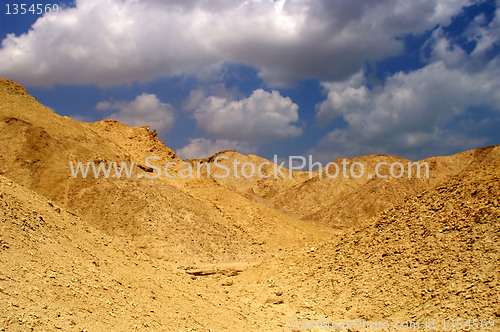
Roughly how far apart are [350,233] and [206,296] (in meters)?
5.32

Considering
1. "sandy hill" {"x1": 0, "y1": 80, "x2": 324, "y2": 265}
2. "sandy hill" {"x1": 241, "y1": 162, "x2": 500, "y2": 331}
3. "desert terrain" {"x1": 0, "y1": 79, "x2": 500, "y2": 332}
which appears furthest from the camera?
"sandy hill" {"x1": 0, "y1": 80, "x2": 324, "y2": 265}

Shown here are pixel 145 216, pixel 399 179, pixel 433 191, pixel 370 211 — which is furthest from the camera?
pixel 399 179

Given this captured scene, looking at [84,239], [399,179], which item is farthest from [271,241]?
[399,179]

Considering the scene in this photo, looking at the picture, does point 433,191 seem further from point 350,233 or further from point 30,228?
point 30,228

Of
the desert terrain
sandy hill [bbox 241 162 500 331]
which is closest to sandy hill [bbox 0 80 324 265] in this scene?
the desert terrain

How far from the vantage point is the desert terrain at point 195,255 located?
7707mm

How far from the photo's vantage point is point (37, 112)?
823 inches

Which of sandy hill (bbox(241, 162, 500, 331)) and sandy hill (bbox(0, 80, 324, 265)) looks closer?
sandy hill (bbox(241, 162, 500, 331))

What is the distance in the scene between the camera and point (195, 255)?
17.5m

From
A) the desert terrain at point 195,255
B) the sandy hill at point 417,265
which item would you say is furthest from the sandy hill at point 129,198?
the sandy hill at point 417,265

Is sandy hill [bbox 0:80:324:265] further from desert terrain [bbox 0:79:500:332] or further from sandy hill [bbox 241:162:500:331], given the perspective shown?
sandy hill [bbox 241:162:500:331]

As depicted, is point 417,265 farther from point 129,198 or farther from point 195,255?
point 129,198

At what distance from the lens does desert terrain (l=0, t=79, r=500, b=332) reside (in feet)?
25.3

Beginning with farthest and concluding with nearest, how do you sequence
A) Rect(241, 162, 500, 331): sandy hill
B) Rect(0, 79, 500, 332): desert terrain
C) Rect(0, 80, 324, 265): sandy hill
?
Rect(0, 80, 324, 265): sandy hill → Rect(241, 162, 500, 331): sandy hill → Rect(0, 79, 500, 332): desert terrain
